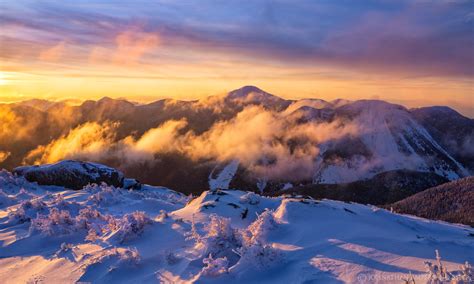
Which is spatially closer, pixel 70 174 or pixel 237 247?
pixel 237 247

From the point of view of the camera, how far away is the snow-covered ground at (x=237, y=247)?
802 centimetres

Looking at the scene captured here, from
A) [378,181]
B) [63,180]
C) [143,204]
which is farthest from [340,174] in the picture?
[143,204]

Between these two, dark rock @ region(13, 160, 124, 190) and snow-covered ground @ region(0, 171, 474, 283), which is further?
dark rock @ region(13, 160, 124, 190)

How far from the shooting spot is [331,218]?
1153cm

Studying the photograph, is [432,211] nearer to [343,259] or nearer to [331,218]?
[331,218]

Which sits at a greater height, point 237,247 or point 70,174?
point 237,247

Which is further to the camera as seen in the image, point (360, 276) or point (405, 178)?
point (405, 178)

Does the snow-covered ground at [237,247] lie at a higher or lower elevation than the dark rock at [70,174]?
higher

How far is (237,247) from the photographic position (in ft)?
30.2

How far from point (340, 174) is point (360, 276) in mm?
198996

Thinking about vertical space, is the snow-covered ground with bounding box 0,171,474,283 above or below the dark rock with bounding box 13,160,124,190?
above

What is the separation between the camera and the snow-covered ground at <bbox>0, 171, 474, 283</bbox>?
8.02 meters

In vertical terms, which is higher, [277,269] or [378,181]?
[277,269]

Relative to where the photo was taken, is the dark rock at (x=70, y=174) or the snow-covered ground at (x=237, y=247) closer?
the snow-covered ground at (x=237, y=247)
